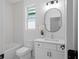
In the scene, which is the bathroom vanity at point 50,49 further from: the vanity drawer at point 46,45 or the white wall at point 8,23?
the white wall at point 8,23

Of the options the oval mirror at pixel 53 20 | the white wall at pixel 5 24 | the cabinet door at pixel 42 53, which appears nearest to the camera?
the cabinet door at pixel 42 53

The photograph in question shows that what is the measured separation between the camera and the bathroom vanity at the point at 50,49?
6.62 ft

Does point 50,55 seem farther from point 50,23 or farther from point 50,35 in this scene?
point 50,23

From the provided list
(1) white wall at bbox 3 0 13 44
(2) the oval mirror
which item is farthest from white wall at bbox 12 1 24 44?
(2) the oval mirror

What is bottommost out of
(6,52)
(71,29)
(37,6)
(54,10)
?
Result: (6,52)

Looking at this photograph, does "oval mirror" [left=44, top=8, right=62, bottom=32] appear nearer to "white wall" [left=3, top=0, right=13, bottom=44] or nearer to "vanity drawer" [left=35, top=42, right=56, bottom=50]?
"vanity drawer" [left=35, top=42, right=56, bottom=50]

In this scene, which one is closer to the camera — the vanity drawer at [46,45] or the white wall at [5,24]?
the vanity drawer at [46,45]

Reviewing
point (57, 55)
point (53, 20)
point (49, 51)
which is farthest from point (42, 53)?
point (53, 20)

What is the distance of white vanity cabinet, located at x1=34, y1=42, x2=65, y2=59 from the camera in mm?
2027

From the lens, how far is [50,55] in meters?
2.20

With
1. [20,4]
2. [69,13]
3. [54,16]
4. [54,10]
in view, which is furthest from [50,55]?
[20,4]

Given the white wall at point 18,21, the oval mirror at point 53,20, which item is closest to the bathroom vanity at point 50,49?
the oval mirror at point 53,20

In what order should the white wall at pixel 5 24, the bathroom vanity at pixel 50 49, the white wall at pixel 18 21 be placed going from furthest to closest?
the white wall at pixel 18 21
the white wall at pixel 5 24
the bathroom vanity at pixel 50 49

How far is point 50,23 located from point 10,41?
1.70m
